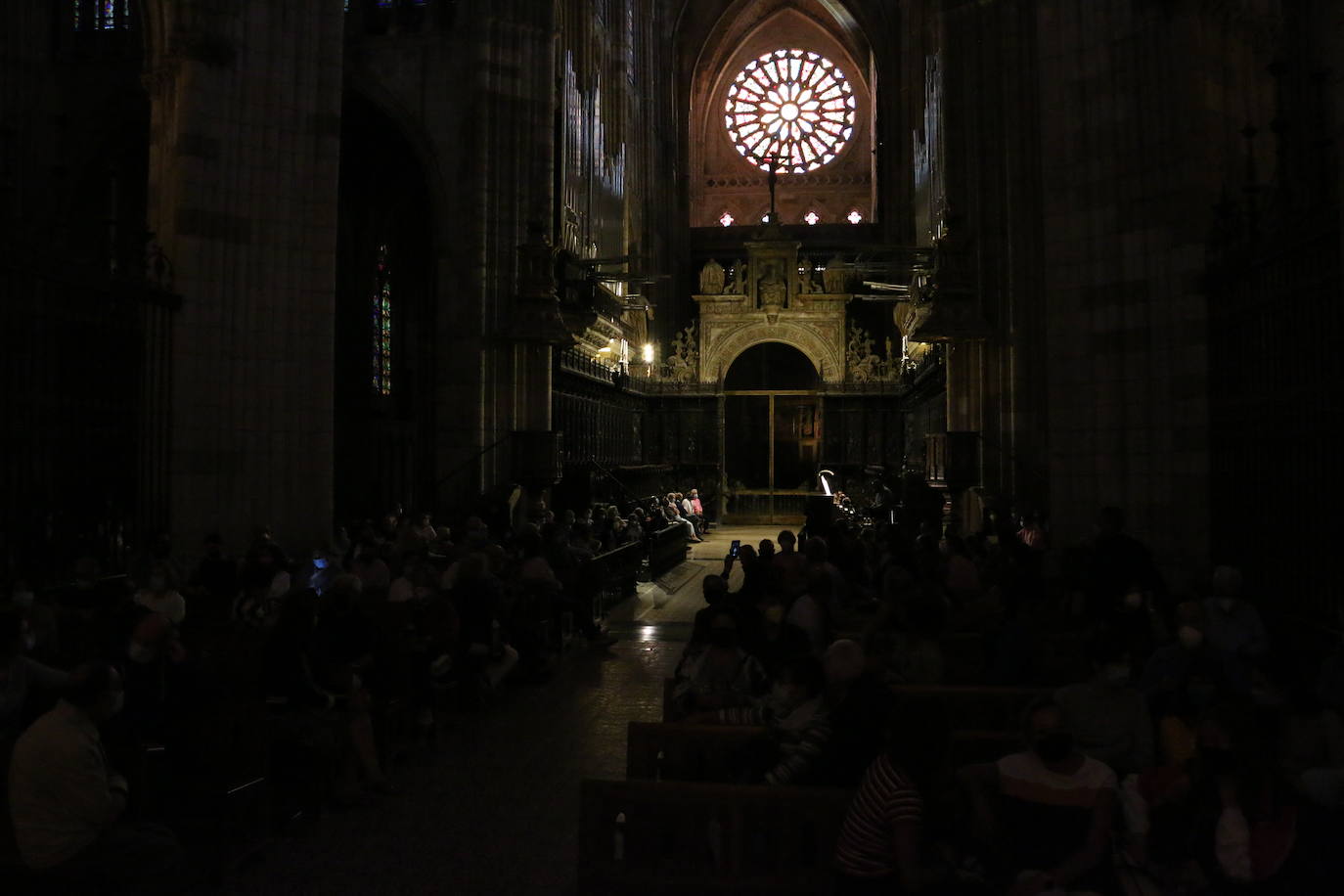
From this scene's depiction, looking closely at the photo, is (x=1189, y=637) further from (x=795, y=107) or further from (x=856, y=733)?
(x=795, y=107)

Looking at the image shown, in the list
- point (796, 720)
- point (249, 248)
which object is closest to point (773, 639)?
point (796, 720)

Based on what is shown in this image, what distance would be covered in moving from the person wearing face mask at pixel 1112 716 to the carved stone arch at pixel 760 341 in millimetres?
29364

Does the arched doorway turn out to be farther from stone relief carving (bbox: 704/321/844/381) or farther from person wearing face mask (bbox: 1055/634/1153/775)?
person wearing face mask (bbox: 1055/634/1153/775)

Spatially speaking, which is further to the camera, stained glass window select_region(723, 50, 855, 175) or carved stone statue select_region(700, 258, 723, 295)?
stained glass window select_region(723, 50, 855, 175)

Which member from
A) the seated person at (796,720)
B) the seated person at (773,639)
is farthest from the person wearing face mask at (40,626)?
the seated person at (796,720)

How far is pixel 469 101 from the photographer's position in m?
19.1

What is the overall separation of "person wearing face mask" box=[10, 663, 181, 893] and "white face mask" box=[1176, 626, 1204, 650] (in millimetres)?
4898


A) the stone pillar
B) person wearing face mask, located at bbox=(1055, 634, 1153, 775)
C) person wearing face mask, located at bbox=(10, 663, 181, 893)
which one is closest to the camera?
person wearing face mask, located at bbox=(10, 663, 181, 893)

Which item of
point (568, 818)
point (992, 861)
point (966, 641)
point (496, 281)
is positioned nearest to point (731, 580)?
point (496, 281)

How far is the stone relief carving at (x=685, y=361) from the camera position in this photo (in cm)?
3369

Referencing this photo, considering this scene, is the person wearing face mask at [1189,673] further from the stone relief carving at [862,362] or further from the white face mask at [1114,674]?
the stone relief carving at [862,362]

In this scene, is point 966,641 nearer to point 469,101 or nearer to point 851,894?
point 851,894

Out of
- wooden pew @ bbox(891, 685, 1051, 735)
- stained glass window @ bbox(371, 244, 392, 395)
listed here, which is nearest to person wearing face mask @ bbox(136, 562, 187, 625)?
wooden pew @ bbox(891, 685, 1051, 735)

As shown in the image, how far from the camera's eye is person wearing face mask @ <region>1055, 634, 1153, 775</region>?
4.26 meters
